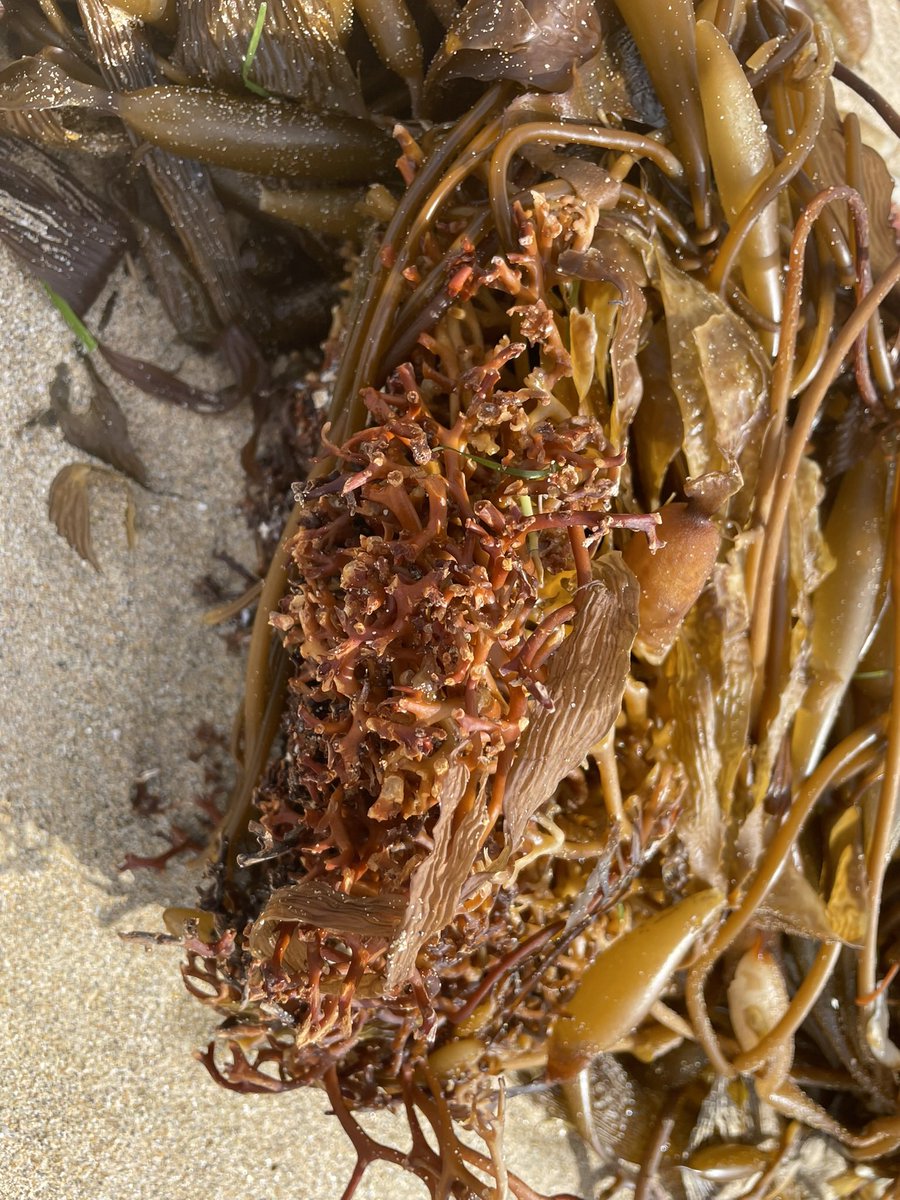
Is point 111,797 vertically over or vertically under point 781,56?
under

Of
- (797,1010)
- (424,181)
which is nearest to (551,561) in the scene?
(424,181)

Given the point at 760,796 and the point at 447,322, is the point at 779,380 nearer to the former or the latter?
the point at 447,322

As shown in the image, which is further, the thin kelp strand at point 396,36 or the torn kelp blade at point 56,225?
the torn kelp blade at point 56,225

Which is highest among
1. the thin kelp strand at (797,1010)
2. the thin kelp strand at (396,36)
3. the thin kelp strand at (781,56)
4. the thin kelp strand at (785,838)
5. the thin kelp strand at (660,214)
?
the thin kelp strand at (781,56)

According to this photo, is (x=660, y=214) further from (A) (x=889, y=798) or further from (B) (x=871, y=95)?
(A) (x=889, y=798)

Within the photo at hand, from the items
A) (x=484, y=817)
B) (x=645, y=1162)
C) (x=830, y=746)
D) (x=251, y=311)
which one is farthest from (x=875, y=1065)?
(x=251, y=311)

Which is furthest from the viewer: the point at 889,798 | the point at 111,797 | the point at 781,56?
the point at 111,797

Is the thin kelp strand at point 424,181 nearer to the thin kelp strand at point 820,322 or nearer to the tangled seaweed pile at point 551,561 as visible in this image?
the tangled seaweed pile at point 551,561


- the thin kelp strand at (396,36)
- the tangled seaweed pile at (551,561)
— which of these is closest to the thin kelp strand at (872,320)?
the tangled seaweed pile at (551,561)
